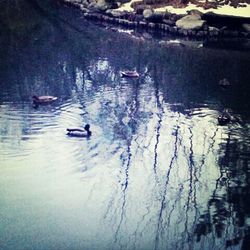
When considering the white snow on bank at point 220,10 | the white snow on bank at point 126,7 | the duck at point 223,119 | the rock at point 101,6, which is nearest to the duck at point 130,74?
the duck at point 223,119

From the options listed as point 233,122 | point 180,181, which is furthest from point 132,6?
point 180,181

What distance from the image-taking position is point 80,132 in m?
13.1

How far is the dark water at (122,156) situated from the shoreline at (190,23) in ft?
20.1

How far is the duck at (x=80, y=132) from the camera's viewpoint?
13.0 meters

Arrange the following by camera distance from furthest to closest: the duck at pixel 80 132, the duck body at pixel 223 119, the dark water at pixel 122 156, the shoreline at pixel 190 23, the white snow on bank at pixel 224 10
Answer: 1. the white snow on bank at pixel 224 10
2. the shoreline at pixel 190 23
3. the duck body at pixel 223 119
4. the duck at pixel 80 132
5. the dark water at pixel 122 156

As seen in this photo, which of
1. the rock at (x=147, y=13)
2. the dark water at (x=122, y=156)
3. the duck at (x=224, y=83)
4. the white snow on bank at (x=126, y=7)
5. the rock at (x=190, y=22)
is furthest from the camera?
the white snow on bank at (x=126, y=7)

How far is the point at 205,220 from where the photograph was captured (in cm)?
1032

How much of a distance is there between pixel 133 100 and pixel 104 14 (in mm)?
15935

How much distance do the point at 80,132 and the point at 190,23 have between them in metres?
16.3

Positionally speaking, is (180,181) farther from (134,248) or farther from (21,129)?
(21,129)

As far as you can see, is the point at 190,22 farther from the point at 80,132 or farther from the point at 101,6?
the point at 80,132

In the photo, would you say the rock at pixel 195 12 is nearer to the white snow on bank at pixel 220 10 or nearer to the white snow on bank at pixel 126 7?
the white snow on bank at pixel 220 10

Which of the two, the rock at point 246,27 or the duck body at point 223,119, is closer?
the duck body at point 223,119

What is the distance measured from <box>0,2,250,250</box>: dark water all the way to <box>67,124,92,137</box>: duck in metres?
0.17
